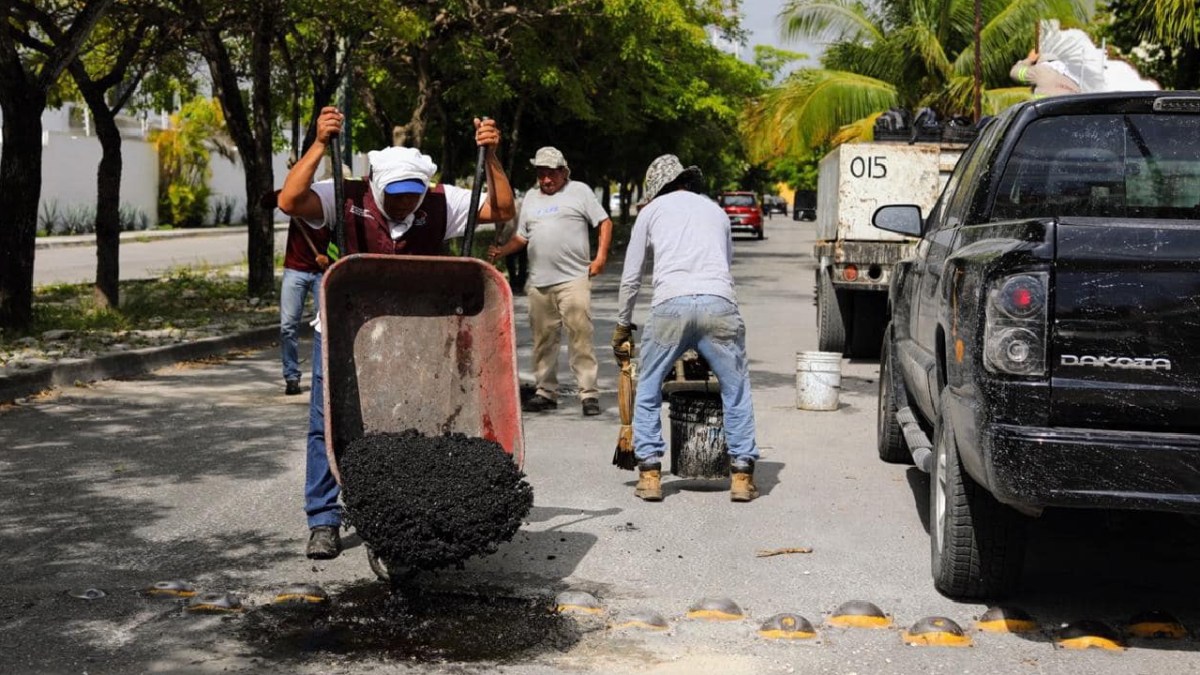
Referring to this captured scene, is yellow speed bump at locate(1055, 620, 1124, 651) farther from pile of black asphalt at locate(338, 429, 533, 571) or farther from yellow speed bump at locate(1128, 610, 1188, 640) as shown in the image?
pile of black asphalt at locate(338, 429, 533, 571)

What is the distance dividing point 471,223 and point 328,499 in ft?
4.39

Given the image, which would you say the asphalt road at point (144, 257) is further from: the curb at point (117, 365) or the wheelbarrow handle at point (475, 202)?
the wheelbarrow handle at point (475, 202)

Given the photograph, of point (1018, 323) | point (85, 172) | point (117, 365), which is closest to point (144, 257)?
point (85, 172)

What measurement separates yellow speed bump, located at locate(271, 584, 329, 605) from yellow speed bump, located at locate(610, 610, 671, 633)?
1157mm

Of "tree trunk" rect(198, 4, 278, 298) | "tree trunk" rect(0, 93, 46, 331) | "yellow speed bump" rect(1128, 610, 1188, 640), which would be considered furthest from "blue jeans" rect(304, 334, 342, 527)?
"tree trunk" rect(198, 4, 278, 298)

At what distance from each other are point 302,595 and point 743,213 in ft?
166

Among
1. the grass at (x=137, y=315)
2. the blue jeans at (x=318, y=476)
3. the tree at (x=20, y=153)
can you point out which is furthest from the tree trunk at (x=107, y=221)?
the blue jeans at (x=318, y=476)

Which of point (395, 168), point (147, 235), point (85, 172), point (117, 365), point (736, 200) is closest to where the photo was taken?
point (395, 168)

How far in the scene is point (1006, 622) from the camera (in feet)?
18.0

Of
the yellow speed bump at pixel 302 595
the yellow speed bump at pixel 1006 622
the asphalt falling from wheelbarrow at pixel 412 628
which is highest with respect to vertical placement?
the yellow speed bump at pixel 1006 622

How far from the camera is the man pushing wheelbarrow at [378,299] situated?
604 cm

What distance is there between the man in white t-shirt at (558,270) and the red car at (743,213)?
143 feet

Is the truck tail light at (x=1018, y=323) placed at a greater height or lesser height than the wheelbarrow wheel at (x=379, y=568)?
greater

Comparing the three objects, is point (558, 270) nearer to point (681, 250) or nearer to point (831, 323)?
point (681, 250)
